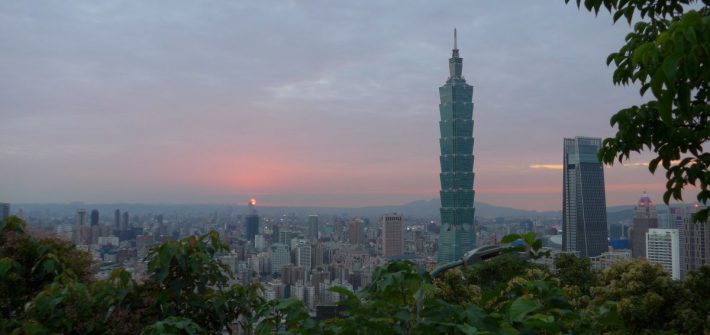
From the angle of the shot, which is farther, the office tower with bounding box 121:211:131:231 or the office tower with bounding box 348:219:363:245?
the office tower with bounding box 348:219:363:245

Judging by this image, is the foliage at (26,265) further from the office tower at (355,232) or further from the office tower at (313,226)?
the office tower at (355,232)

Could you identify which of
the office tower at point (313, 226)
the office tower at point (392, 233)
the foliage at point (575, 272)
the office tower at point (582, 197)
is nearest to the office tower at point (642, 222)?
the office tower at point (582, 197)

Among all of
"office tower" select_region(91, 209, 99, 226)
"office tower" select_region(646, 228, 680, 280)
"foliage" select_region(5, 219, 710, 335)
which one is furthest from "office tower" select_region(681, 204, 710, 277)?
"office tower" select_region(91, 209, 99, 226)

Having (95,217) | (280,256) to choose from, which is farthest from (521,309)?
(280,256)

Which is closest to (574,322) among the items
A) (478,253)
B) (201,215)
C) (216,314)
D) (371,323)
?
(478,253)

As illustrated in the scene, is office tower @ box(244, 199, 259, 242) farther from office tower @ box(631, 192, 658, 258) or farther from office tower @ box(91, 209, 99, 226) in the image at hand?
office tower @ box(631, 192, 658, 258)
